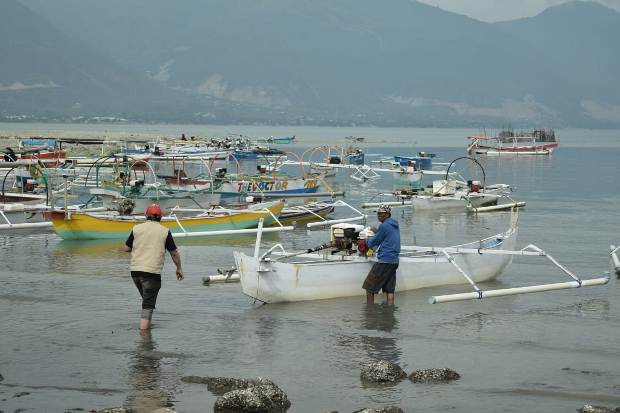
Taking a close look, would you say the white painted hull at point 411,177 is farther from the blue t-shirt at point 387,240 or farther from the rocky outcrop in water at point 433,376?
the rocky outcrop in water at point 433,376

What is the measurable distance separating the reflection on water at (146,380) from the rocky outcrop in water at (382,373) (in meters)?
2.45

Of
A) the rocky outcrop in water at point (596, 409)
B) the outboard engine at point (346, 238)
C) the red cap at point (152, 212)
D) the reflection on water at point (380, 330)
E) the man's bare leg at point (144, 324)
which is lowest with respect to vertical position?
the rocky outcrop in water at point (596, 409)

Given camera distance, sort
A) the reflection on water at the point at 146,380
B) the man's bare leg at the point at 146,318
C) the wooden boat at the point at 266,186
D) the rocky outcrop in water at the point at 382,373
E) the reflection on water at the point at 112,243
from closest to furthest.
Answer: the reflection on water at the point at 146,380 → the rocky outcrop in water at the point at 382,373 → the man's bare leg at the point at 146,318 → the reflection on water at the point at 112,243 → the wooden boat at the point at 266,186

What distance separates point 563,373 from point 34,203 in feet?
64.8

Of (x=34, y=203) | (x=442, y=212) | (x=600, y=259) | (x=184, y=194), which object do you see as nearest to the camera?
(x=600, y=259)

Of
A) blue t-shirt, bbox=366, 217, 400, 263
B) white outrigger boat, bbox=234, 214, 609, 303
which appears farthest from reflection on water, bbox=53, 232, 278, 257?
blue t-shirt, bbox=366, 217, 400, 263

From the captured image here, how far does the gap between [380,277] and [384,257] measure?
369 mm

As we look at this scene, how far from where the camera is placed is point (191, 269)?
21906 mm

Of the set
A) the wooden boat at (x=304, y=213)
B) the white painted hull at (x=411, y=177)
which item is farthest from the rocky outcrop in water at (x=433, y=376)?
the white painted hull at (x=411, y=177)

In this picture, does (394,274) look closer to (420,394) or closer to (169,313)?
(169,313)

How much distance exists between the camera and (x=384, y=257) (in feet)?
55.9

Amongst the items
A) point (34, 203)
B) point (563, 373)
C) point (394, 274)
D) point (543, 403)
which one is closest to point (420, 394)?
point (543, 403)

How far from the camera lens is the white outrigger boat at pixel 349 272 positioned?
1678cm

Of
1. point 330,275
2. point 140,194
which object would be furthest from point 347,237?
point 140,194
